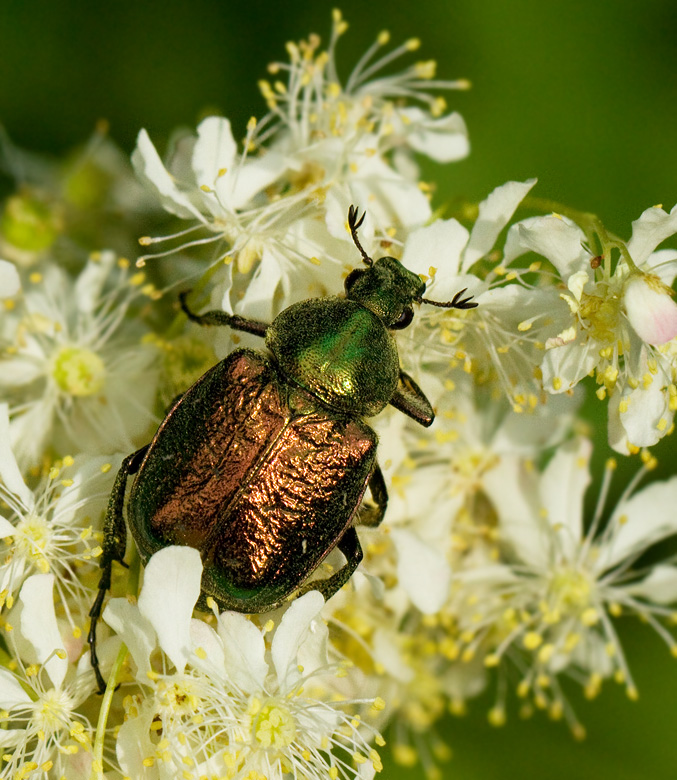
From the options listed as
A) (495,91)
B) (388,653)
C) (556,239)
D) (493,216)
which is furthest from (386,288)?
(495,91)

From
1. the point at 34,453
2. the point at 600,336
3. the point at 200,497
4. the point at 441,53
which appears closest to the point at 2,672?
the point at 200,497

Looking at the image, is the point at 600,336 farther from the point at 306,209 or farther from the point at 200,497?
the point at 200,497

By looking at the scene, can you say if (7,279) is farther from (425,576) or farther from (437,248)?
(425,576)

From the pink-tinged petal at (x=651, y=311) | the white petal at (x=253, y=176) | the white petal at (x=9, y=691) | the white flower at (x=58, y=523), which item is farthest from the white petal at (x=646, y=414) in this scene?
the white petal at (x=9, y=691)

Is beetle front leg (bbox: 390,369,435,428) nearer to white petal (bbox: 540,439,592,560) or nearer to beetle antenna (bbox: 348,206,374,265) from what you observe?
beetle antenna (bbox: 348,206,374,265)

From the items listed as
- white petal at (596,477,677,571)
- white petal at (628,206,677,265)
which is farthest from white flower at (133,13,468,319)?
white petal at (596,477,677,571)

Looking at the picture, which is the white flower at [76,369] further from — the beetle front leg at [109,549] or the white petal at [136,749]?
the white petal at [136,749]
